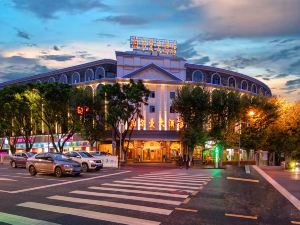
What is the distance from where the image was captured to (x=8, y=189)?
19203 mm

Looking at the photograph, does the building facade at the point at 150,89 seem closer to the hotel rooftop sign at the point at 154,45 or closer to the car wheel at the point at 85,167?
the hotel rooftop sign at the point at 154,45

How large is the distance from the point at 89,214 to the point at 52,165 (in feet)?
49.7

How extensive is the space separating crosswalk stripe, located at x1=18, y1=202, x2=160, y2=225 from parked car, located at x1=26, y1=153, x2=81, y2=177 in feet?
38.6

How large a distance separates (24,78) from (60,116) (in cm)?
3731

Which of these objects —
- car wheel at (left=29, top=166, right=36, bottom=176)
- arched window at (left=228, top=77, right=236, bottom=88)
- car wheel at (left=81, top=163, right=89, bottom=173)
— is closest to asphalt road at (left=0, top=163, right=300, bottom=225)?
car wheel at (left=29, top=166, right=36, bottom=176)

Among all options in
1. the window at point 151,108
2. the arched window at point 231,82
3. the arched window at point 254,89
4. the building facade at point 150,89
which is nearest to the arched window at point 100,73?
the building facade at point 150,89

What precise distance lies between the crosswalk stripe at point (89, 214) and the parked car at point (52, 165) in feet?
38.6

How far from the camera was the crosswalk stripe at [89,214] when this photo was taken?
11539 millimetres

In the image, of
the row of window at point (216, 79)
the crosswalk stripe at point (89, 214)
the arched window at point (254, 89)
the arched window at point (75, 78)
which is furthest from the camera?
the arched window at point (254, 89)

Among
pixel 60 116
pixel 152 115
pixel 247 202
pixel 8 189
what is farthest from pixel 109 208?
pixel 152 115

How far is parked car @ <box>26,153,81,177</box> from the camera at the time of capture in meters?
26.5

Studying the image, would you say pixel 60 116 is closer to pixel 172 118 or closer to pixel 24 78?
pixel 172 118

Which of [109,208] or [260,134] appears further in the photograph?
[260,134]

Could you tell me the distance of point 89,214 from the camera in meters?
12.6
